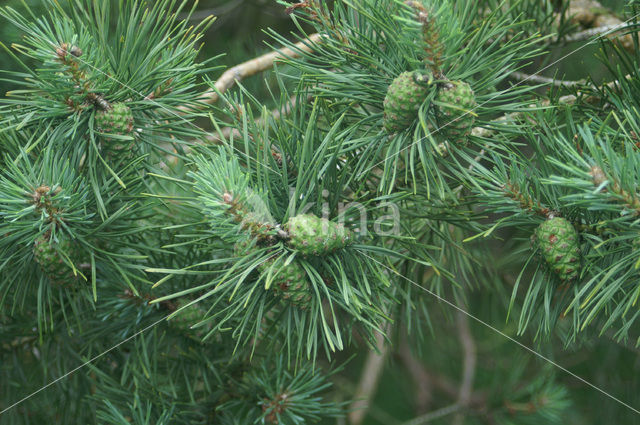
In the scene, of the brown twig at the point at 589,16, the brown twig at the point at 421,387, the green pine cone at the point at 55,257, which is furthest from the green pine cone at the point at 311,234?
the brown twig at the point at 421,387

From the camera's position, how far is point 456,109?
0.52m

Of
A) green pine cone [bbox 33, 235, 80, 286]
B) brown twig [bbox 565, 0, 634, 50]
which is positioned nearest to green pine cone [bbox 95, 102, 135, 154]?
green pine cone [bbox 33, 235, 80, 286]

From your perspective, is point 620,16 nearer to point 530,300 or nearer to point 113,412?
point 530,300

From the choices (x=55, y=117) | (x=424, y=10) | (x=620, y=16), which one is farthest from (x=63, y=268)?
(x=620, y=16)

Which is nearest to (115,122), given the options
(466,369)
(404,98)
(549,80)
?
(404,98)

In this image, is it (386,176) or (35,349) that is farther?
(35,349)

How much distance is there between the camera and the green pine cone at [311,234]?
0.50 meters

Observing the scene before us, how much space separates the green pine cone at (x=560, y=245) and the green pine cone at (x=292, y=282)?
21 centimetres

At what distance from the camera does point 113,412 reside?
2.11 ft

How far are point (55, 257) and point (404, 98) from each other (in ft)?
1.15

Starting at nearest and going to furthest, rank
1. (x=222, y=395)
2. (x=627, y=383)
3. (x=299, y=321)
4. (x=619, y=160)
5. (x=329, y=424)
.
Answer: (x=619, y=160)
(x=299, y=321)
(x=222, y=395)
(x=627, y=383)
(x=329, y=424)

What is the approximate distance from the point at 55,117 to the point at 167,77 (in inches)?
4.5

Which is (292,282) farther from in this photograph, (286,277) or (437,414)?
(437,414)

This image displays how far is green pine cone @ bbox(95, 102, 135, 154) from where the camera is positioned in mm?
569
